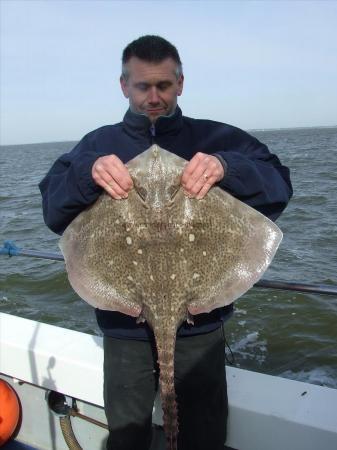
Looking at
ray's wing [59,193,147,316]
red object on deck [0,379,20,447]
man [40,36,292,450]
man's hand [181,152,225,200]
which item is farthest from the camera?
red object on deck [0,379,20,447]

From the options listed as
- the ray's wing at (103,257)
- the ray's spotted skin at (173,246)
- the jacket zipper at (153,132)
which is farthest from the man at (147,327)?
the ray's spotted skin at (173,246)

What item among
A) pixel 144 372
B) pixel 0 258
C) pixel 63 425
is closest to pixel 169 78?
pixel 144 372

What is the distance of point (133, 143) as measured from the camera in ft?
9.78

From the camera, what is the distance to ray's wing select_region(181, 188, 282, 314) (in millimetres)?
2459

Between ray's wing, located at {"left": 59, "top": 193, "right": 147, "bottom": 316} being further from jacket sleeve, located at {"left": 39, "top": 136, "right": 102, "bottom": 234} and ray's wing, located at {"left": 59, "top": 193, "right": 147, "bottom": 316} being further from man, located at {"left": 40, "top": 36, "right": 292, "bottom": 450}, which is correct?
man, located at {"left": 40, "top": 36, "right": 292, "bottom": 450}

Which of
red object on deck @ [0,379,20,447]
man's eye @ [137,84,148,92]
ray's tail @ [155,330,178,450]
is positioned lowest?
red object on deck @ [0,379,20,447]

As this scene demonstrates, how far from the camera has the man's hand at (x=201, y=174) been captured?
232 cm

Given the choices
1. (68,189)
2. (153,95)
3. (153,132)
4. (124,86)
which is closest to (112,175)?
(68,189)

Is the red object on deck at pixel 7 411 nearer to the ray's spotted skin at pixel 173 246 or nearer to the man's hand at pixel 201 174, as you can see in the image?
the ray's spotted skin at pixel 173 246

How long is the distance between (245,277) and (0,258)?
12221 mm

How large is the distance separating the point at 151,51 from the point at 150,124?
467 mm

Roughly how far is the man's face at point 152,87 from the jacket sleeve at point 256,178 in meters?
0.55

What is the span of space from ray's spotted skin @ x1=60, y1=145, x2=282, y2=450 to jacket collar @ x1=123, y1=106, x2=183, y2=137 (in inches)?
21.1

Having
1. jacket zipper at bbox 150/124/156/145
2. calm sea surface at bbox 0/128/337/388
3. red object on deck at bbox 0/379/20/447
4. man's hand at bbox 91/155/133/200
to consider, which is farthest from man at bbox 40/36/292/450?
calm sea surface at bbox 0/128/337/388
